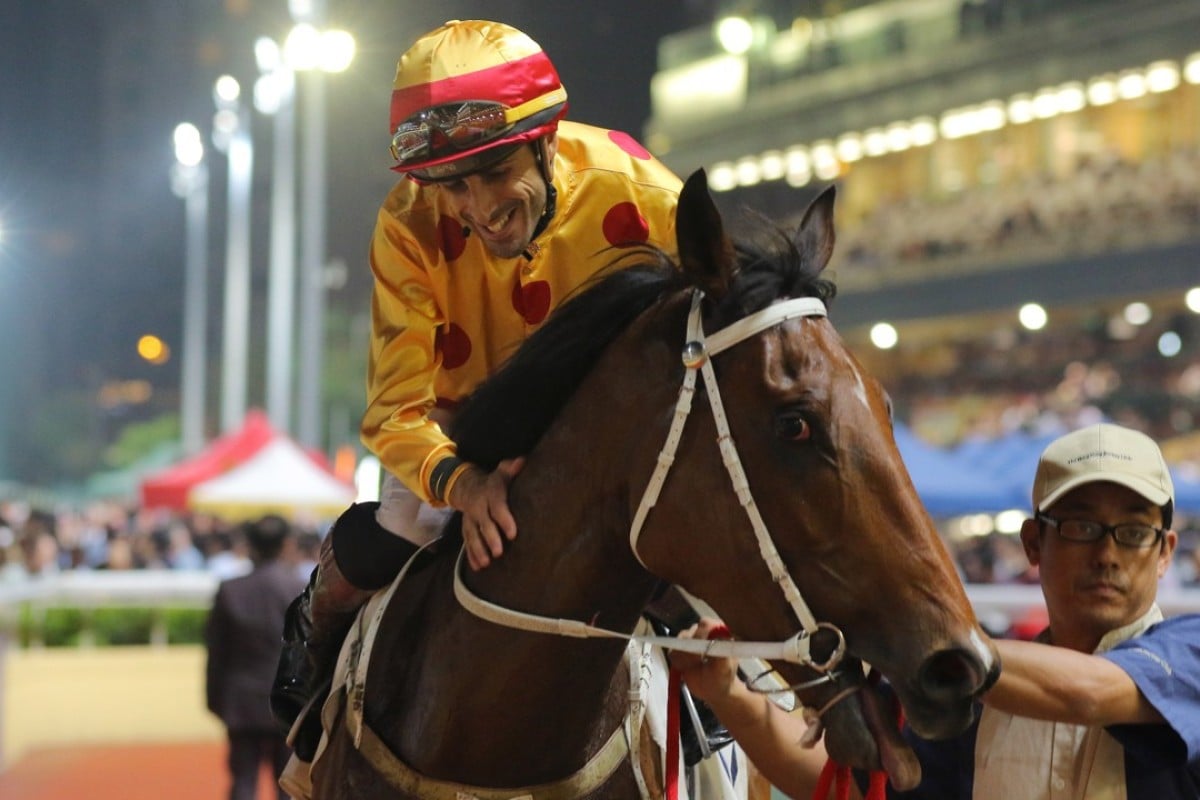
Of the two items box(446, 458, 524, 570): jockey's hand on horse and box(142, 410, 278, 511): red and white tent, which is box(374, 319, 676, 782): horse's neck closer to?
box(446, 458, 524, 570): jockey's hand on horse

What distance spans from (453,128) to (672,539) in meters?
0.69

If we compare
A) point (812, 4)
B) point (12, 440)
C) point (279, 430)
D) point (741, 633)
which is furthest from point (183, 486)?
point (812, 4)

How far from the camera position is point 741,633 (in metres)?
1.77

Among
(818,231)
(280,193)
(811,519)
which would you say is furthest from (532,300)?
(280,193)

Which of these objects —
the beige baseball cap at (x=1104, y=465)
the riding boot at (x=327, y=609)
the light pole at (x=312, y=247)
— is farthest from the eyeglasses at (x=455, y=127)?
the light pole at (x=312, y=247)

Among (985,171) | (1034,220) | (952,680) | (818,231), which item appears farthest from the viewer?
(985,171)

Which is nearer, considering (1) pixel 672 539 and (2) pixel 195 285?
(1) pixel 672 539

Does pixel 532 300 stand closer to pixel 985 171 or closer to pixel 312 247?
pixel 312 247

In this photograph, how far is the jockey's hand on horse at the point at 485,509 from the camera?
1986 mm

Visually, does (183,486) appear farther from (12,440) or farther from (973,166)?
(973,166)

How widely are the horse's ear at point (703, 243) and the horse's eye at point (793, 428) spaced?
8.7 inches

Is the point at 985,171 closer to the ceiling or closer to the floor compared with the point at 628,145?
closer to the ceiling

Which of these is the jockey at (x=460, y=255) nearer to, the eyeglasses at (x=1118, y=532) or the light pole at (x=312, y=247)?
the eyeglasses at (x=1118, y=532)

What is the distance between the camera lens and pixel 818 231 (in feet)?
6.44
